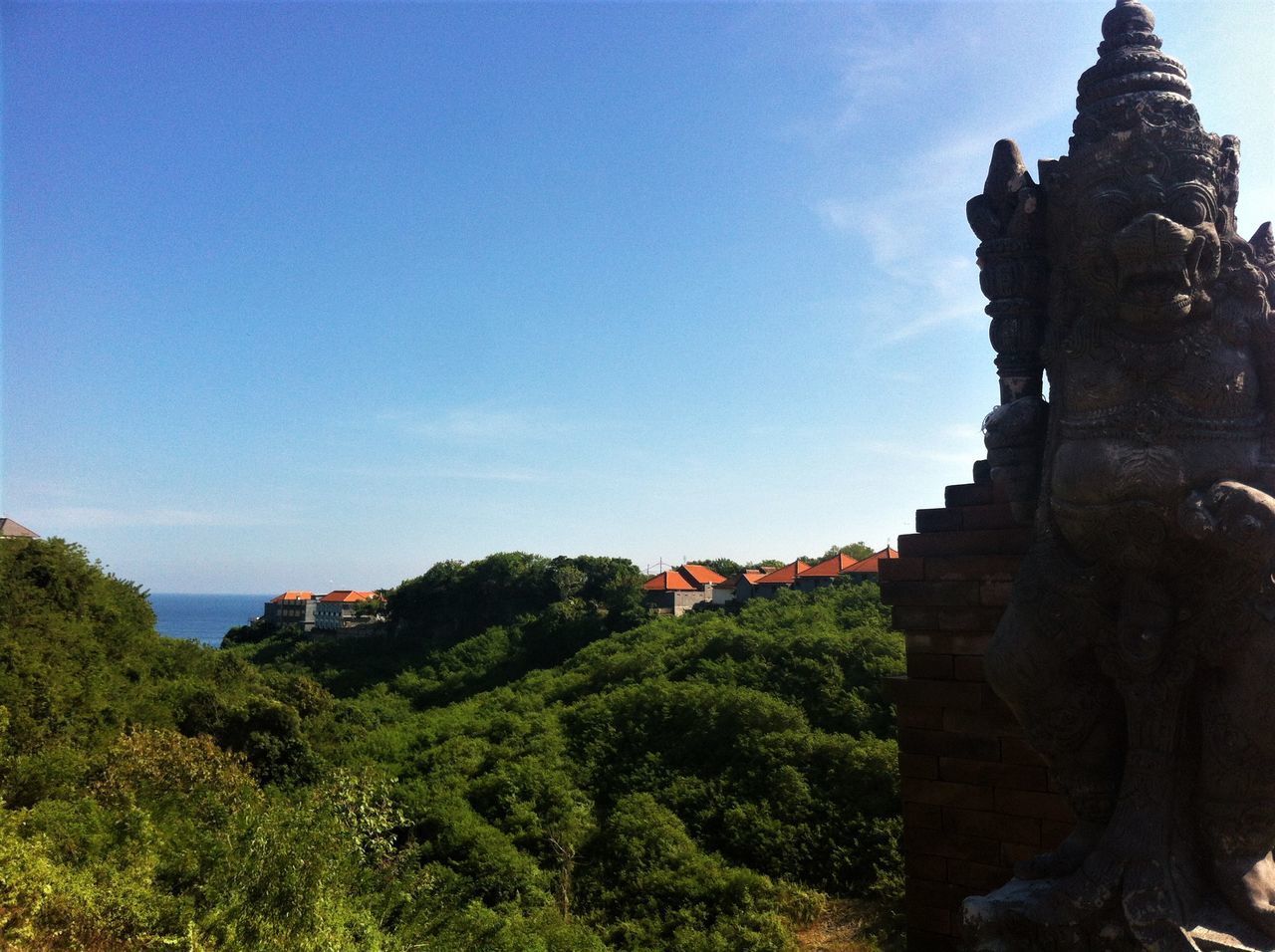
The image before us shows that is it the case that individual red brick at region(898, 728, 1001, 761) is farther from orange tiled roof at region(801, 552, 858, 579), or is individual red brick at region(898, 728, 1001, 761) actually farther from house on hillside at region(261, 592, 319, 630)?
house on hillside at region(261, 592, 319, 630)

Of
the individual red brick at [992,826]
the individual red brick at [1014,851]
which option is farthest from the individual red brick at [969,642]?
the individual red brick at [1014,851]

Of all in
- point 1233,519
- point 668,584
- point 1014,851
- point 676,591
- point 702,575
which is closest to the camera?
point 1233,519

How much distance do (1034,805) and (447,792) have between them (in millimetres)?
15843

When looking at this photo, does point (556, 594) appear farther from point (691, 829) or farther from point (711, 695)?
point (691, 829)

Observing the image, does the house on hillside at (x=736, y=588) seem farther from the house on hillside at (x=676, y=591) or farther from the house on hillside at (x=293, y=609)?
the house on hillside at (x=293, y=609)

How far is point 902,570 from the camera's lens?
3789 mm

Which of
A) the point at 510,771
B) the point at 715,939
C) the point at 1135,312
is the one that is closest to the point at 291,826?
the point at 715,939

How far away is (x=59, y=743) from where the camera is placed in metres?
12.4

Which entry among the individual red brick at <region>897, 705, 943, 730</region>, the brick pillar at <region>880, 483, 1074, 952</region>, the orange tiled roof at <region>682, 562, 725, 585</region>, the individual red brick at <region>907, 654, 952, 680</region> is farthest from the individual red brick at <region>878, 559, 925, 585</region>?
the orange tiled roof at <region>682, 562, 725, 585</region>

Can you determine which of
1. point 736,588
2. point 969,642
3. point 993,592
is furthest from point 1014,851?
point 736,588

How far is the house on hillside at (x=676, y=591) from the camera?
34031mm

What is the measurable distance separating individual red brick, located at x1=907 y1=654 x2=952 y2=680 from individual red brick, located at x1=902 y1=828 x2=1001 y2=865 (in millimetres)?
672

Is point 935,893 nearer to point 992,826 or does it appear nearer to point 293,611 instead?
point 992,826

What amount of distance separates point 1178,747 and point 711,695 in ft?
51.2
